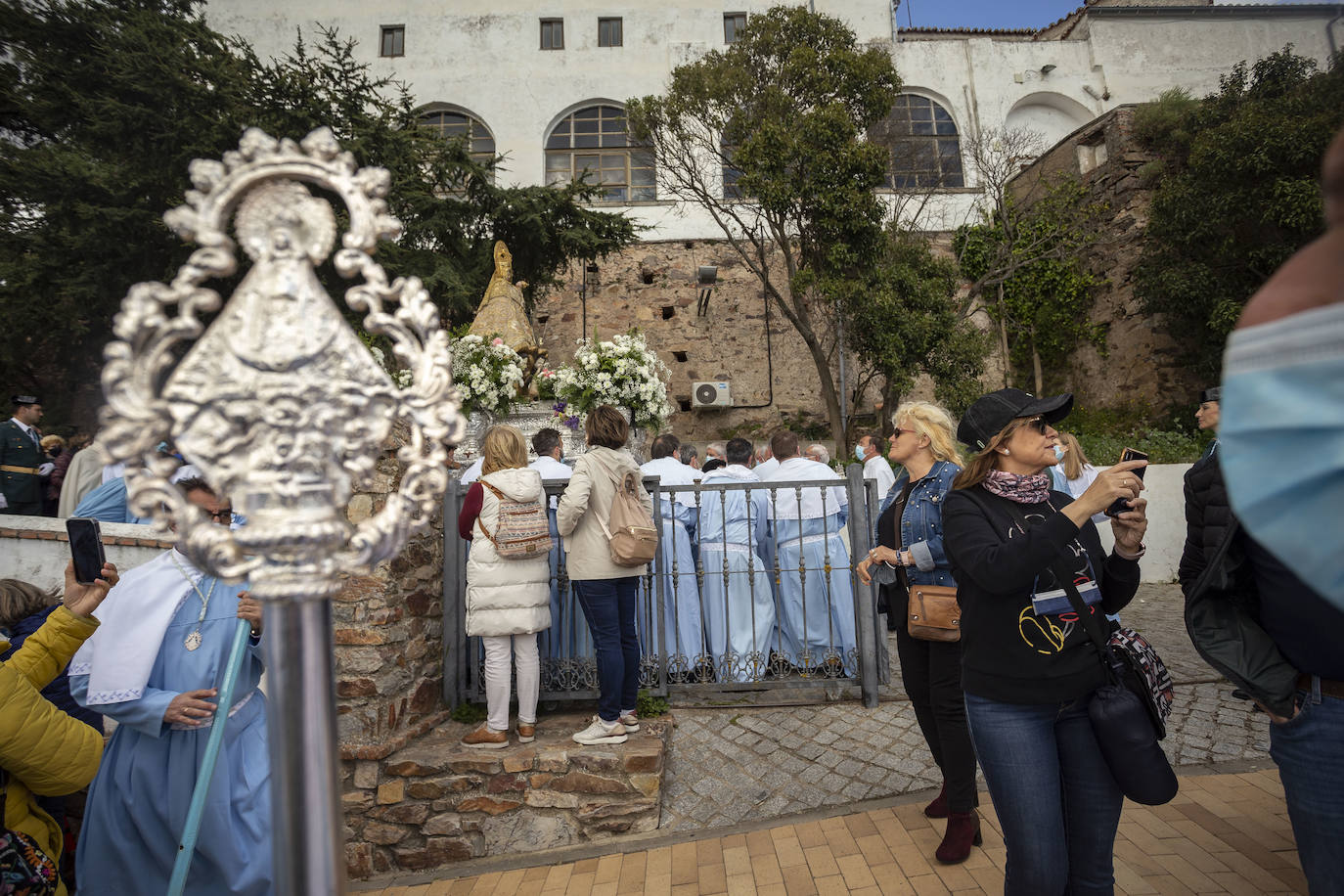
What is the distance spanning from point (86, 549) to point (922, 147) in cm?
1856

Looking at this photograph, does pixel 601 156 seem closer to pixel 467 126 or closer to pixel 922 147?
pixel 467 126

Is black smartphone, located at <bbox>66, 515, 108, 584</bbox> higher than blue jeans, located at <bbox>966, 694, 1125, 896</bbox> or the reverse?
higher

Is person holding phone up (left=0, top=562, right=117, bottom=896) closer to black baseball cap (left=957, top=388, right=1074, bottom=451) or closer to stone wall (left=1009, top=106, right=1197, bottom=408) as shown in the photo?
black baseball cap (left=957, top=388, right=1074, bottom=451)

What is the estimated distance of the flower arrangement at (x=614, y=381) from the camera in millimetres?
7703

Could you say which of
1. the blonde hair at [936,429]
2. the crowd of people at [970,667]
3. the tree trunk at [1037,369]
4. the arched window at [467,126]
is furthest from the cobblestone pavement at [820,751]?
the arched window at [467,126]

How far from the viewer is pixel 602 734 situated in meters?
3.75

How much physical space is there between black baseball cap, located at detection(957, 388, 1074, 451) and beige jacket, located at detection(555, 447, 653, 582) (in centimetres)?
209

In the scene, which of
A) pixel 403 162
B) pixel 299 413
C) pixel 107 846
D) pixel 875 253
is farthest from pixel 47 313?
pixel 299 413

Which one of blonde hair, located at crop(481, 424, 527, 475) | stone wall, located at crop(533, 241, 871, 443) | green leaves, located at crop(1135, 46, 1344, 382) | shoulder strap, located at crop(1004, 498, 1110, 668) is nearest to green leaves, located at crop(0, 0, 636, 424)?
stone wall, located at crop(533, 241, 871, 443)

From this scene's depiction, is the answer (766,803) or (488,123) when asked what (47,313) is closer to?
(488,123)

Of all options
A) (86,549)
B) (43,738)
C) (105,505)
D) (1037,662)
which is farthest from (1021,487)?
(105,505)

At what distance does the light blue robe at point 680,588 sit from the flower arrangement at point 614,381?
2.39 m

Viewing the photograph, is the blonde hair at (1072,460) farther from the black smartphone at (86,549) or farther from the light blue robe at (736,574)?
the black smartphone at (86,549)

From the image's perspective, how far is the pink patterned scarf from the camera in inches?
83.7
